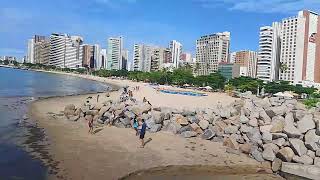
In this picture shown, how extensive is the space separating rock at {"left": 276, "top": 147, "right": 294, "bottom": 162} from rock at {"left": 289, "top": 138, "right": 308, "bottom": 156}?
0.22 m

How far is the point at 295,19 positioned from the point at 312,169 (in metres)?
123

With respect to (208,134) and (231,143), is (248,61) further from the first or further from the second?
(231,143)

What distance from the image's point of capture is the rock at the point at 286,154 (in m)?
17.2

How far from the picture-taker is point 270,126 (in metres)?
20.2

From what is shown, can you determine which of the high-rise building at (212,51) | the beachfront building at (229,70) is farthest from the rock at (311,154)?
the high-rise building at (212,51)

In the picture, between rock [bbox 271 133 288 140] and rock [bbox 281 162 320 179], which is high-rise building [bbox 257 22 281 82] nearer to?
rock [bbox 271 133 288 140]

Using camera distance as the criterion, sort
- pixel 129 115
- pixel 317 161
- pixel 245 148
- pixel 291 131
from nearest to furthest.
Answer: pixel 317 161, pixel 291 131, pixel 245 148, pixel 129 115

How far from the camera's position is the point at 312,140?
18.1m

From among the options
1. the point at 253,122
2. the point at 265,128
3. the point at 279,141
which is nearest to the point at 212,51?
the point at 253,122

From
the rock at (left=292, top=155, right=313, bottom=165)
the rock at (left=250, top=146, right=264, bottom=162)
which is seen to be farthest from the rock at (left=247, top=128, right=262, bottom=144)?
the rock at (left=292, top=155, right=313, bottom=165)

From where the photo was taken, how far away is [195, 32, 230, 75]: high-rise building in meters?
190

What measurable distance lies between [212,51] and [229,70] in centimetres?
2093

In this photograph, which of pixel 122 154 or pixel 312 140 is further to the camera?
pixel 312 140

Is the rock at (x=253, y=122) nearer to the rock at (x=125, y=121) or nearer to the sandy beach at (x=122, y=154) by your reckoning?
the sandy beach at (x=122, y=154)
